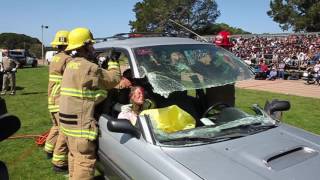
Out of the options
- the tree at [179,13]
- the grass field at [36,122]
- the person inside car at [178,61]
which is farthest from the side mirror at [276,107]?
the tree at [179,13]

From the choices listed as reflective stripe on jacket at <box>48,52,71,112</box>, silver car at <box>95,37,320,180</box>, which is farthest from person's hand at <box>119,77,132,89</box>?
reflective stripe on jacket at <box>48,52,71,112</box>

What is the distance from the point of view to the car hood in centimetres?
285

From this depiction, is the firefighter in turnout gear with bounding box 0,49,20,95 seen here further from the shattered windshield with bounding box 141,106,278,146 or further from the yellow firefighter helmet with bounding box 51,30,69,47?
the shattered windshield with bounding box 141,106,278,146

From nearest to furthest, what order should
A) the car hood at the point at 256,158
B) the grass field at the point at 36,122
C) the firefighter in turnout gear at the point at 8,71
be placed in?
1. the car hood at the point at 256,158
2. the grass field at the point at 36,122
3. the firefighter in turnout gear at the point at 8,71

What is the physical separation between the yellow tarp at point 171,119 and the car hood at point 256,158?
0.48 metres

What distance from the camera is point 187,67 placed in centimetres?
433

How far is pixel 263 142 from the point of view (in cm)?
339

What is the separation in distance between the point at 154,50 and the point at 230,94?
1300mm

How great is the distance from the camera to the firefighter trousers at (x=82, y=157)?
4.25 metres

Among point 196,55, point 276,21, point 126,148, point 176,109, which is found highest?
point 276,21

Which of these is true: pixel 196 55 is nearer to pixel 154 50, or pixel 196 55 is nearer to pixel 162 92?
pixel 154 50

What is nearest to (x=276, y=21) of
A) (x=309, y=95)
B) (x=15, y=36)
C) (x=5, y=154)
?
(x=309, y=95)

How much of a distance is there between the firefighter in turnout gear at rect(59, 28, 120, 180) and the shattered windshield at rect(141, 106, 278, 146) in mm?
698

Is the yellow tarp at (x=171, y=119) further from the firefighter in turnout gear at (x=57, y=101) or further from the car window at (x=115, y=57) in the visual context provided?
the firefighter in turnout gear at (x=57, y=101)
